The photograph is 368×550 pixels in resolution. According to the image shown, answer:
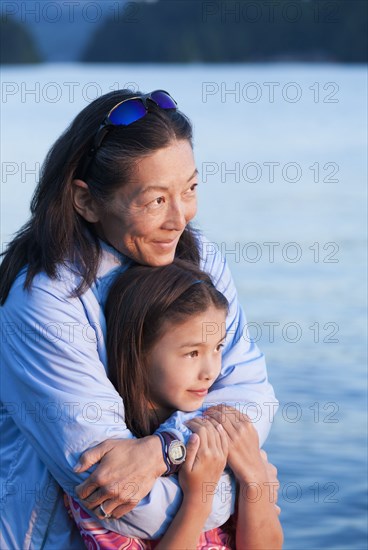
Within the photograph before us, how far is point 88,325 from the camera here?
265cm

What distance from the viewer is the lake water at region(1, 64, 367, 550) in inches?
200

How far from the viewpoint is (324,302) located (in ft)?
28.3

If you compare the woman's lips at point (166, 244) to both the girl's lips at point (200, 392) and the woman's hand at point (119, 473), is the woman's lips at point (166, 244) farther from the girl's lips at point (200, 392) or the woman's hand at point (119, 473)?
the woman's hand at point (119, 473)

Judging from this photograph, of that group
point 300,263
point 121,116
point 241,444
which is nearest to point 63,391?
point 241,444

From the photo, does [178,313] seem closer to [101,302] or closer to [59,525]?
[101,302]

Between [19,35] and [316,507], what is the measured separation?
2275 inches

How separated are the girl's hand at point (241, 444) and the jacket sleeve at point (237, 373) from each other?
49mm

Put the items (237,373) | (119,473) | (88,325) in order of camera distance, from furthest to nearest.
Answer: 1. (237,373)
2. (88,325)
3. (119,473)

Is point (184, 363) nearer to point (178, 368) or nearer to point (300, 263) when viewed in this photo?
point (178, 368)

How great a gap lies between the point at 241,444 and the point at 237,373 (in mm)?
232

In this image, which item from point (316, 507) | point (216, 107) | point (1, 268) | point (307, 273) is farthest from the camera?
point (216, 107)

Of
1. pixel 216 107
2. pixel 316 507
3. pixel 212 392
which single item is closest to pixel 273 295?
pixel 316 507

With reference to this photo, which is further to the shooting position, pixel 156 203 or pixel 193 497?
pixel 156 203

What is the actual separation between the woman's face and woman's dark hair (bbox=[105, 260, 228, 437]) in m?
0.05
